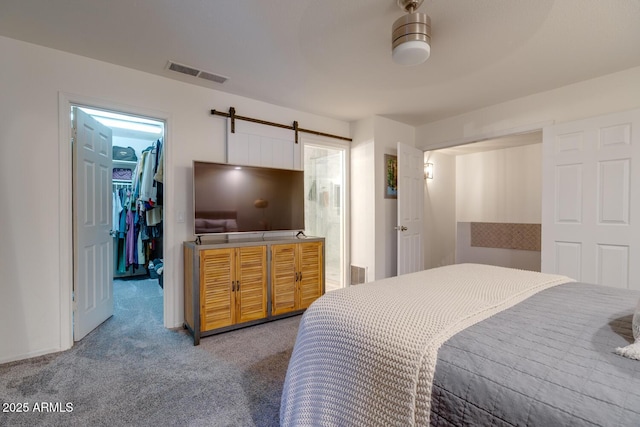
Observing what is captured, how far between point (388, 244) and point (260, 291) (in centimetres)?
184

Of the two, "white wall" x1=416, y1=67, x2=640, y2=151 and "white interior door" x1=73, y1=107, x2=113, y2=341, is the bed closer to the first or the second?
"white wall" x1=416, y1=67, x2=640, y2=151

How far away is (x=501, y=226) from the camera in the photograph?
4.96 meters

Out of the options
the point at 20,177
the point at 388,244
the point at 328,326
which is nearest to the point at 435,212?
the point at 388,244

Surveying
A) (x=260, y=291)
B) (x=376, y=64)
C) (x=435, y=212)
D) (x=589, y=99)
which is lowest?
(x=260, y=291)

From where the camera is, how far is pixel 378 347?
2.92ft

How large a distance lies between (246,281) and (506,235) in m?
4.43

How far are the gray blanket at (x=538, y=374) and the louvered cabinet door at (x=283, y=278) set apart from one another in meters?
2.10

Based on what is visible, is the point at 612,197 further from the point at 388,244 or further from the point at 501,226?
the point at 501,226

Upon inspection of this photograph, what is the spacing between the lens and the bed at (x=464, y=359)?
64 cm

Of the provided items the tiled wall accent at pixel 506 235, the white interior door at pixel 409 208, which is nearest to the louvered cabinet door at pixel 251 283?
the white interior door at pixel 409 208

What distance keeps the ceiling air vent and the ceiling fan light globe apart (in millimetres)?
1626

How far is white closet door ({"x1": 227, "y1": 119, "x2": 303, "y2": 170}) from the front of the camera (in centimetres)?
303

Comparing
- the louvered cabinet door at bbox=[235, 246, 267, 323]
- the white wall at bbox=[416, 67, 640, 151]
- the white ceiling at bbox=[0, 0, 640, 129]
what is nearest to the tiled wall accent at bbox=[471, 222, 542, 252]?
the white wall at bbox=[416, 67, 640, 151]

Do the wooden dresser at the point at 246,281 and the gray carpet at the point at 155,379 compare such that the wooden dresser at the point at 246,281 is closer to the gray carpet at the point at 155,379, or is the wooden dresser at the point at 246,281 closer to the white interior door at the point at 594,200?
the gray carpet at the point at 155,379
